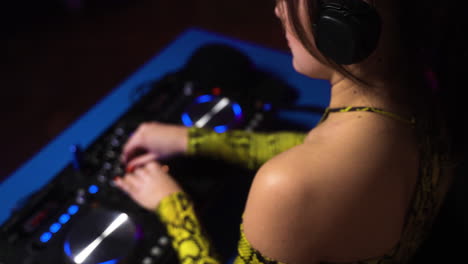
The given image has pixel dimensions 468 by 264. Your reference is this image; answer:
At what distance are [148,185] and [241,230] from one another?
23cm

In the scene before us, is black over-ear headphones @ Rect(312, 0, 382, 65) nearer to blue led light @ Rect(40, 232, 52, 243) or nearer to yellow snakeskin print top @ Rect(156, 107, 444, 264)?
yellow snakeskin print top @ Rect(156, 107, 444, 264)

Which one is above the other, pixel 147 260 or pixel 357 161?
pixel 357 161

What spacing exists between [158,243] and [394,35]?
47 cm

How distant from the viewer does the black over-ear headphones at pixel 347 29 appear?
460 millimetres

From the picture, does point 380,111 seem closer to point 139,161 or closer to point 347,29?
point 347,29

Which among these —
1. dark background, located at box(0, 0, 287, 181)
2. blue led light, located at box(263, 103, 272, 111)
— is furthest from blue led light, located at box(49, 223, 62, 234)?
dark background, located at box(0, 0, 287, 181)

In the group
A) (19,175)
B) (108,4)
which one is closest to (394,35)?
(19,175)

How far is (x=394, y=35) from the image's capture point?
1.67ft

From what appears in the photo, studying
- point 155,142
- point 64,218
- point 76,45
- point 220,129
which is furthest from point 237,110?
point 76,45

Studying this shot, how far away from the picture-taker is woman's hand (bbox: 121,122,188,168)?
30.9 inches

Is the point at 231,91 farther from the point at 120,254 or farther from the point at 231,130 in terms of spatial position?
the point at 120,254

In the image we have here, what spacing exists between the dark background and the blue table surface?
623mm

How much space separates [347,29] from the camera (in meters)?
0.47

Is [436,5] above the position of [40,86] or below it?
above
